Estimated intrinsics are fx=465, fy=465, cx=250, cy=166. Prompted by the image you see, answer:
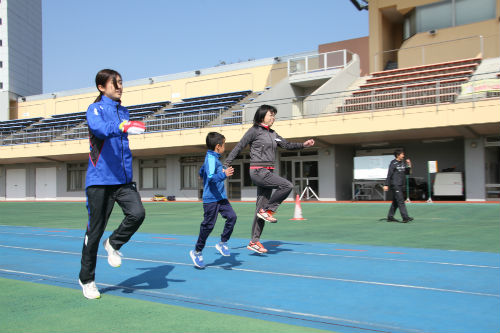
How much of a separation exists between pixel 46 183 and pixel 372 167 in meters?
27.9

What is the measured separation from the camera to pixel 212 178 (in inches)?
226

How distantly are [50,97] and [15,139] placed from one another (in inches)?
426

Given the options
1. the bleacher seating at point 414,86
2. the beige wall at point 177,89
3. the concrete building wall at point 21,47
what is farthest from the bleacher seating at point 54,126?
the bleacher seating at point 414,86

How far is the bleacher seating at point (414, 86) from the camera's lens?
74.4 feet

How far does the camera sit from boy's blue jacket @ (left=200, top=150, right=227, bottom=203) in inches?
227

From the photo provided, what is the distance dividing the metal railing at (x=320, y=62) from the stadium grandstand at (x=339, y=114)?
7cm

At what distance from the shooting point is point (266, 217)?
6.63 m

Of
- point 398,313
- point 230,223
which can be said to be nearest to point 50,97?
point 230,223

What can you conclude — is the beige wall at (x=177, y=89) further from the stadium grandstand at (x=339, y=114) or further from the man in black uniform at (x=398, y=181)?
the man in black uniform at (x=398, y=181)

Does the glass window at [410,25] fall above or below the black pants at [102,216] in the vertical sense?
above

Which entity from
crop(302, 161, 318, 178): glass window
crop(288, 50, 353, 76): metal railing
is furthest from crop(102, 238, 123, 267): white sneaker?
crop(288, 50, 353, 76): metal railing

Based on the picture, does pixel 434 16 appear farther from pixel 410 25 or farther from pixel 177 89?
pixel 177 89

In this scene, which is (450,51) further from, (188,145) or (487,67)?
(188,145)

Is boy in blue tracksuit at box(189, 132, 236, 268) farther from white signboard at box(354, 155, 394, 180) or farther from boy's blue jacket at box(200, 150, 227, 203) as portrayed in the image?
white signboard at box(354, 155, 394, 180)
